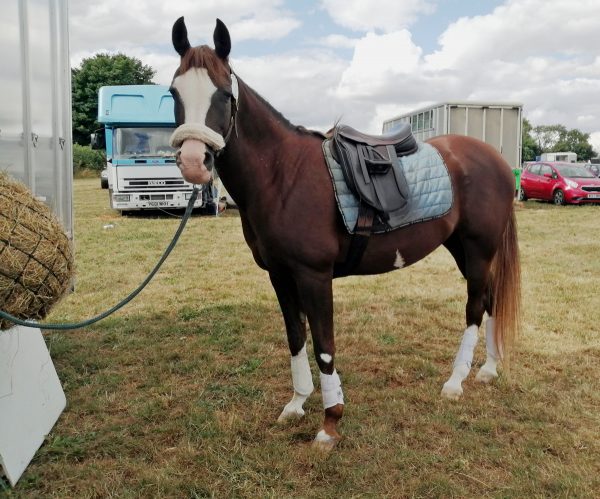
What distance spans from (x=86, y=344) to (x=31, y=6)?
280 cm

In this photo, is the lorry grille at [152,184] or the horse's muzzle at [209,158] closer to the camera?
the horse's muzzle at [209,158]

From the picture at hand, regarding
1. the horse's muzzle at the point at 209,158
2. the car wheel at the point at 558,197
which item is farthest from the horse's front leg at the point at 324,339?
the car wheel at the point at 558,197

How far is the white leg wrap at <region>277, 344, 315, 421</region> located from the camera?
3.42 m

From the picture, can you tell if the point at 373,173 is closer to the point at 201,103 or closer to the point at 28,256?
the point at 201,103

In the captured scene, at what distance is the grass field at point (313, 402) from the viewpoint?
273 cm

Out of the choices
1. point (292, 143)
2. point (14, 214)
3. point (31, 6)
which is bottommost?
point (14, 214)

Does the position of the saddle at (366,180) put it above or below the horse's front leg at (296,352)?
above

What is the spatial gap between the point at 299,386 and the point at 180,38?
7.24 ft

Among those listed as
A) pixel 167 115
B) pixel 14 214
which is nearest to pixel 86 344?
pixel 14 214

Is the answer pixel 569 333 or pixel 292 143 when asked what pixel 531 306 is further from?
pixel 292 143

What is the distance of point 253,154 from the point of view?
2932mm

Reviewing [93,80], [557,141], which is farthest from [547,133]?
[93,80]

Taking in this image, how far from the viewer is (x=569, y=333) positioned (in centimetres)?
491

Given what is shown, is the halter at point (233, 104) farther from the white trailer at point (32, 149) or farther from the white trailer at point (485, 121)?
the white trailer at point (485, 121)
